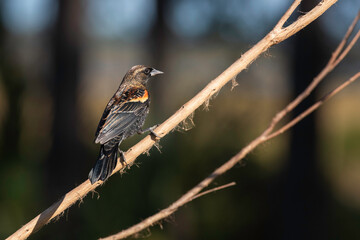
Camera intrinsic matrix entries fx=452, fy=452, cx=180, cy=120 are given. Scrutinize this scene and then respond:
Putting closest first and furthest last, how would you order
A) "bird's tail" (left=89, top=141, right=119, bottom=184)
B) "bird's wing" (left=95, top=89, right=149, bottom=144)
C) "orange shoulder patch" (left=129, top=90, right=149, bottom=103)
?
1. "bird's tail" (left=89, top=141, right=119, bottom=184)
2. "bird's wing" (left=95, top=89, right=149, bottom=144)
3. "orange shoulder patch" (left=129, top=90, right=149, bottom=103)

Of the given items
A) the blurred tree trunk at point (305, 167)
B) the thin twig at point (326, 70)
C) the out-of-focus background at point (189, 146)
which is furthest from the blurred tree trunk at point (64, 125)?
the thin twig at point (326, 70)

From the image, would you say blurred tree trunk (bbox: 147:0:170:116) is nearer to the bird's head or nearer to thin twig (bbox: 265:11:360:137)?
the bird's head

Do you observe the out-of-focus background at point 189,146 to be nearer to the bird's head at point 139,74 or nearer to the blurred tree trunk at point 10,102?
the blurred tree trunk at point 10,102

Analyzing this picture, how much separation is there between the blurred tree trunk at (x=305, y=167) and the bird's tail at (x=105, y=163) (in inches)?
157

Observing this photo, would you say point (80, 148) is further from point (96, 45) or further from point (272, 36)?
point (272, 36)

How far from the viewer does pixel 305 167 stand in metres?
6.39

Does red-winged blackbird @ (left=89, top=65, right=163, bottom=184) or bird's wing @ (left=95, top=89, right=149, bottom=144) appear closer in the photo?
red-winged blackbird @ (left=89, top=65, right=163, bottom=184)

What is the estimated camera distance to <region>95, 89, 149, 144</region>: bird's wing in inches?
110

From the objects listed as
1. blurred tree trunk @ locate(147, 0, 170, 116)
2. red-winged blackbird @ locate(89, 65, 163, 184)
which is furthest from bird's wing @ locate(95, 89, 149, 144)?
blurred tree trunk @ locate(147, 0, 170, 116)

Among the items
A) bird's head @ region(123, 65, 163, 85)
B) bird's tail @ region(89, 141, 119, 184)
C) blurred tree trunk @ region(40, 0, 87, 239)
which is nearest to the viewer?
bird's tail @ region(89, 141, 119, 184)

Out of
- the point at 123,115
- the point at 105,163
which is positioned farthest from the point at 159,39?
the point at 105,163

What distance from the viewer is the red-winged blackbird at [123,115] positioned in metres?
2.63

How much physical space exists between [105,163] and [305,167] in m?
4.70

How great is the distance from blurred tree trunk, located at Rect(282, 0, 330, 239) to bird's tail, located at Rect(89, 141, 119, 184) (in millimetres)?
3988
